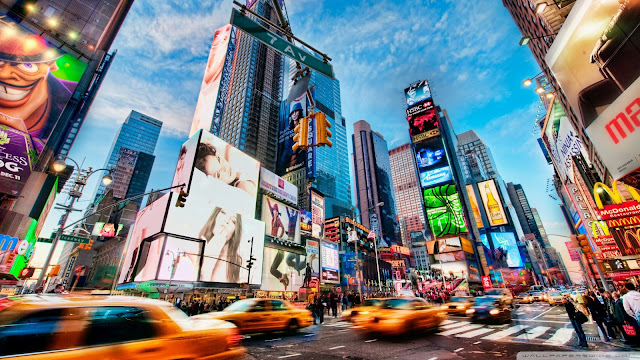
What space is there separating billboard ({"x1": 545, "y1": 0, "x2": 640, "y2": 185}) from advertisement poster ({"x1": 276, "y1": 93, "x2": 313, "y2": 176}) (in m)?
85.2

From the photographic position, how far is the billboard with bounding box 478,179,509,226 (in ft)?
259

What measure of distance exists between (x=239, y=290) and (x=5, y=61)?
4070 cm

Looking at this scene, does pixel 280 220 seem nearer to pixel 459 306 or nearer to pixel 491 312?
pixel 459 306

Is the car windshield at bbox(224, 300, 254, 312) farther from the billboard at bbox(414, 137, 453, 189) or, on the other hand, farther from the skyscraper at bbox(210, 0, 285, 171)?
the skyscraper at bbox(210, 0, 285, 171)

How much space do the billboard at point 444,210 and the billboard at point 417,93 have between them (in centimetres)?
2560

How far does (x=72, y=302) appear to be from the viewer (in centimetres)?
382

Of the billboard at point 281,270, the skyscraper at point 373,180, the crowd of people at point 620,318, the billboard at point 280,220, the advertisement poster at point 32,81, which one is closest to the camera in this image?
the crowd of people at point 620,318

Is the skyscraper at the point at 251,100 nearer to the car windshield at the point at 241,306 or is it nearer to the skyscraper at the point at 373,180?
the skyscraper at the point at 373,180

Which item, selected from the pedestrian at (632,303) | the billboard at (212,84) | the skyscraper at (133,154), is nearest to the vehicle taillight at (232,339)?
the pedestrian at (632,303)

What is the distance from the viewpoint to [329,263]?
66.5 m

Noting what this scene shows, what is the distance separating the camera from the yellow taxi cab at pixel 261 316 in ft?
31.6

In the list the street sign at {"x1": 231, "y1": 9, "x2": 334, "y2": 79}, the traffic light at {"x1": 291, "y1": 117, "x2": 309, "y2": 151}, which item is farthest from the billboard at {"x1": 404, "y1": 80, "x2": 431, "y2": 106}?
the traffic light at {"x1": 291, "y1": 117, "x2": 309, "y2": 151}

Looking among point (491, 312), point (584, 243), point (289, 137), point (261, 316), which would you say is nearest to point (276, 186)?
point (289, 137)

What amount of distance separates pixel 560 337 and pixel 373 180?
152 m
